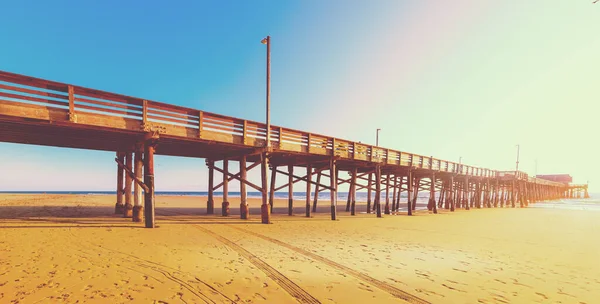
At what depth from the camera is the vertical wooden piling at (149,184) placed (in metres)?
9.84

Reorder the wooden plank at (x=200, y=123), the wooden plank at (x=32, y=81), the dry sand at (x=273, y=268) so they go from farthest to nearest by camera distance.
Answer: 1. the wooden plank at (x=200, y=123)
2. the wooden plank at (x=32, y=81)
3. the dry sand at (x=273, y=268)

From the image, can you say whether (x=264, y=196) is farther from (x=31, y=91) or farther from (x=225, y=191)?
(x=31, y=91)

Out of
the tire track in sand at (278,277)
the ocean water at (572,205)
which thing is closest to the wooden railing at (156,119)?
the tire track in sand at (278,277)

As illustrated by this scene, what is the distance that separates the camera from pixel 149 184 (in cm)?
1000

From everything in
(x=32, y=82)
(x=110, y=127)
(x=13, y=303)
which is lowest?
(x=13, y=303)

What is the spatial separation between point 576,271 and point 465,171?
24688mm

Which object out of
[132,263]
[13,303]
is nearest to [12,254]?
[132,263]

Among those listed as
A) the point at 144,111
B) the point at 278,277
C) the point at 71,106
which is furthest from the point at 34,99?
the point at 278,277

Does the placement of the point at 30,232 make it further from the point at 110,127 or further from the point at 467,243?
the point at 467,243

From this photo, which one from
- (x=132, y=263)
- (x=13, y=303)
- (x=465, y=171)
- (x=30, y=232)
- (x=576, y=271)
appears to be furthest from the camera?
(x=465, y=171)

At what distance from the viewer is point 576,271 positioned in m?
6.46

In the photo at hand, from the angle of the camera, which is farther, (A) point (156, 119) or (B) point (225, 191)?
(B) point (225, 191)

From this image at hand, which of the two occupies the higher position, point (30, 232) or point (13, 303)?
point (13, 303)

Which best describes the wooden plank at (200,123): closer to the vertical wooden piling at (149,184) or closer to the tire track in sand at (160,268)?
the vertical wooden piling at (149,184)
